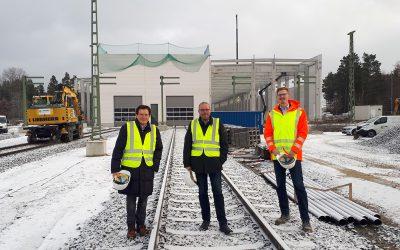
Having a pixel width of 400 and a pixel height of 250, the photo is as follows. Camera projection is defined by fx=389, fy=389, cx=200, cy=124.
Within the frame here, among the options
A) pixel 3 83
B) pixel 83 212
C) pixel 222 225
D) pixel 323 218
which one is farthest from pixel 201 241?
pixel 3 83

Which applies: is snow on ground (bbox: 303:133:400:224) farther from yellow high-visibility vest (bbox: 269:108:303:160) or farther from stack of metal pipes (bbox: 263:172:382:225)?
yellow high-visibility vest (bbox: 269:108:303:160)

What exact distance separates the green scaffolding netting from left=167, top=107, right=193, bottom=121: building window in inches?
246

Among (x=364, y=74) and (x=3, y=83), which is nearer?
(x=364, y=74)

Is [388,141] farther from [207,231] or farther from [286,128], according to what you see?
[207,231]

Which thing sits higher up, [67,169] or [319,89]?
[319,89]

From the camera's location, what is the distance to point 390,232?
608cm

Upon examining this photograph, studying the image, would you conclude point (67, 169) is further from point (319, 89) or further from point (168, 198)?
point (319, 89)

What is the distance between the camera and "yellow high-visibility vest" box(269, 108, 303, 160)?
235 inches

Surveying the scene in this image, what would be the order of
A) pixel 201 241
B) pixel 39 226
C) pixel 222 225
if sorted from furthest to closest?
1. pixel 39 226
2. pixel 222 225
3. pixel 201 241

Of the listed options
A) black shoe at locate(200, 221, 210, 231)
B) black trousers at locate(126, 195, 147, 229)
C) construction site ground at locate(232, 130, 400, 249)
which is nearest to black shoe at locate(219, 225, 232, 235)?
black shoe at locate(200, 221, 210, 231)

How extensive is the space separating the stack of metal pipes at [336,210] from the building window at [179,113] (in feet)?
175

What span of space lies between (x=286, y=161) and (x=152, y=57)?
2212 inches

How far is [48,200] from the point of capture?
28.1 feet

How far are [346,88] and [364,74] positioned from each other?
187 inches
